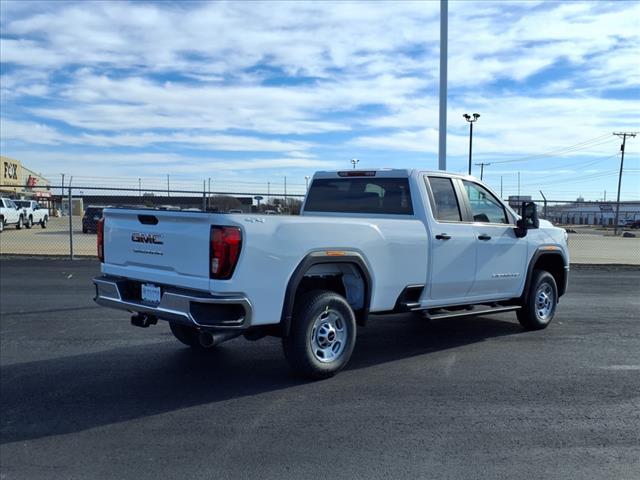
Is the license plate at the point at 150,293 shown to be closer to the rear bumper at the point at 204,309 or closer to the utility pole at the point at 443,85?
the rear bumper at the point at 204,309

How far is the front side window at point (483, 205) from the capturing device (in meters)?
7.38

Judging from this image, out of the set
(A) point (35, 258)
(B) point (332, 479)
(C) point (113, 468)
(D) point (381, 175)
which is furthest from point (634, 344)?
(A) point (35, 258)

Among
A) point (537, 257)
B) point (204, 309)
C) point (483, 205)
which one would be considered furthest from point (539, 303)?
point (204, 309)

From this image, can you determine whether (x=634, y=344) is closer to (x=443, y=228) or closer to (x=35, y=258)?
(x=443, y=228)

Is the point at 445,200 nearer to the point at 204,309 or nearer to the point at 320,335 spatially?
the point at 320,335

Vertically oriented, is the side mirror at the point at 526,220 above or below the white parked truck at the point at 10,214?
above

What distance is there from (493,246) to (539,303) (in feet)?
5.09

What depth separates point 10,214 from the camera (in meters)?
31.8

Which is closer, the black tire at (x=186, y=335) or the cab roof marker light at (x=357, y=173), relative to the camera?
the black tire at (x=186, y=335)

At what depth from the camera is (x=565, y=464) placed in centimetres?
402

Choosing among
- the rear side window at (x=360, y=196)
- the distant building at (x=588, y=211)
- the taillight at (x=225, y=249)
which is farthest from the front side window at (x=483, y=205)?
the distant building at (x=588, y=211)

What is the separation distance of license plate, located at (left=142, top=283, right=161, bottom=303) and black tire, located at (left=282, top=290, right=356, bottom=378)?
1224 millimetres

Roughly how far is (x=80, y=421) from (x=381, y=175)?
414 cm

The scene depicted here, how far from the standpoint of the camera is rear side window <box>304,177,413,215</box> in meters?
6.89
